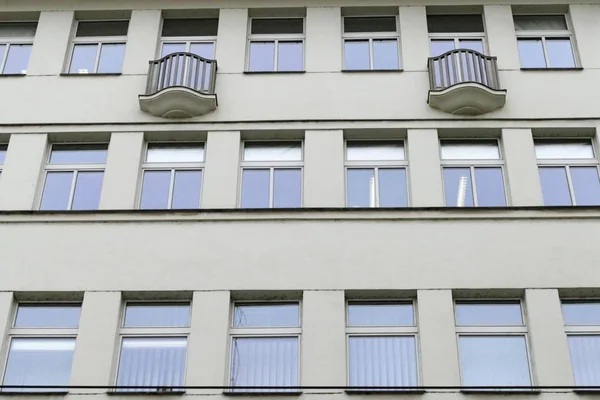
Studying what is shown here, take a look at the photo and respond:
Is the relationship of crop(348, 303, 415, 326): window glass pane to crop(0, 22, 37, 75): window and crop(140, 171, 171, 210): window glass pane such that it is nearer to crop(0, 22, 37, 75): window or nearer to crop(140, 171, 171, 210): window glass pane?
crop(140, 171, 171, 210): window glass pane

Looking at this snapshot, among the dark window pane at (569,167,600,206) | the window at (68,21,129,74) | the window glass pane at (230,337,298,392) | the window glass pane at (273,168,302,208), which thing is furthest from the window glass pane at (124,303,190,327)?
the dark window pane at (569,167,600,206)

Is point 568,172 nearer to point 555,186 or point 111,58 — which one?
point 555,186

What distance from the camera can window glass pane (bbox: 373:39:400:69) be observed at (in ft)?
51.0

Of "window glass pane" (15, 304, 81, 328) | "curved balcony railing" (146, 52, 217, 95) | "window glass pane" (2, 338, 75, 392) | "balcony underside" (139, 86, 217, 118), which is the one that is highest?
"curved balcony railing" (146, 52, 217, 95)

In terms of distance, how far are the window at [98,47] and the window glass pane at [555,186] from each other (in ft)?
23.8

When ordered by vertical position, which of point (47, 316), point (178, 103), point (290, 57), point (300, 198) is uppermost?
point (290, 57)

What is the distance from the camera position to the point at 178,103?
47.9 ft

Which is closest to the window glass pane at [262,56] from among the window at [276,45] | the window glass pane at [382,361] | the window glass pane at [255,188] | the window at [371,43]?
the window at [276,45]

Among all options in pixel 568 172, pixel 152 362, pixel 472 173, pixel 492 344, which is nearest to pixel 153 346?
pixel 152 362

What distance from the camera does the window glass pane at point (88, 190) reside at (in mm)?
14039

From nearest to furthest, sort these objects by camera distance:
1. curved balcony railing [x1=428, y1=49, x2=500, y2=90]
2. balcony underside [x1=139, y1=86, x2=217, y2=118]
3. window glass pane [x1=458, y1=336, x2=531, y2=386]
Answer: window glass pane [x1=458, y1=336, x2=531, y2=386] → balcony underside [x1=139, y1=86, x2=217, y2=118] → curved balcony railing [x1=428, y1=49, x2=500, y2=90]

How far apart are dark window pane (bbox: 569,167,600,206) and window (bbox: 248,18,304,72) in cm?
480

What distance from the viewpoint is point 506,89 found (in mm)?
14625

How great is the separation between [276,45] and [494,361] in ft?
22.4
